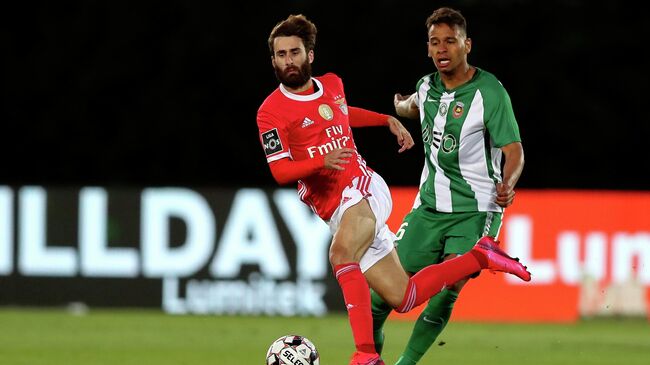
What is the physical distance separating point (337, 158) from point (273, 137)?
424 millimetres

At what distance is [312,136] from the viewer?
778cm

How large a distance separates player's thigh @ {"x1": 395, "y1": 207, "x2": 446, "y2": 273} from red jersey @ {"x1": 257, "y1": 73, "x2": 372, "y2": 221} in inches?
22.2

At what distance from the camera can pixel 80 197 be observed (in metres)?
14.8

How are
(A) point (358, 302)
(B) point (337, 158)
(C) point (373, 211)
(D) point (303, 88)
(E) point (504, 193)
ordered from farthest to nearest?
(D) point (303, 88)
(C) point (373, 211)
(E) point (504, 193)
(A) point (358, 302)
(B) point (337, 158)

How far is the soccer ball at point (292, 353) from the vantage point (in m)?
7.60

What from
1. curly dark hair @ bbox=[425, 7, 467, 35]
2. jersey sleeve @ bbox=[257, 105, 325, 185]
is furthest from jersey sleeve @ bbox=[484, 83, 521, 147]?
jersey sleeve @ bbox=[257, 105, 325, 185]

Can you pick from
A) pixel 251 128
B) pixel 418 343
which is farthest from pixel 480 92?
pixel 251 128

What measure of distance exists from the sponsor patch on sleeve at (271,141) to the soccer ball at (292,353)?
1063 millimetres

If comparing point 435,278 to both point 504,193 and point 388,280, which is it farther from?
point 504,193

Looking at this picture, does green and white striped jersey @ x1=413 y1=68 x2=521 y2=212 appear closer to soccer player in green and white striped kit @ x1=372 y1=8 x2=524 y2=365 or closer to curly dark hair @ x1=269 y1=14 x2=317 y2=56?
soccer player in green and white striped kit @ x1=372 y1=8 x2=524 y2=365

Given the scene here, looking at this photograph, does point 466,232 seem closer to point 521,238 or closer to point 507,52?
point 521,238

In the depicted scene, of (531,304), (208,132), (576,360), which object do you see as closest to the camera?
(576,360)

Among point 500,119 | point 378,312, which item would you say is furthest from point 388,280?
point 500,119

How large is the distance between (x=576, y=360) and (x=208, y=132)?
31.0ft
